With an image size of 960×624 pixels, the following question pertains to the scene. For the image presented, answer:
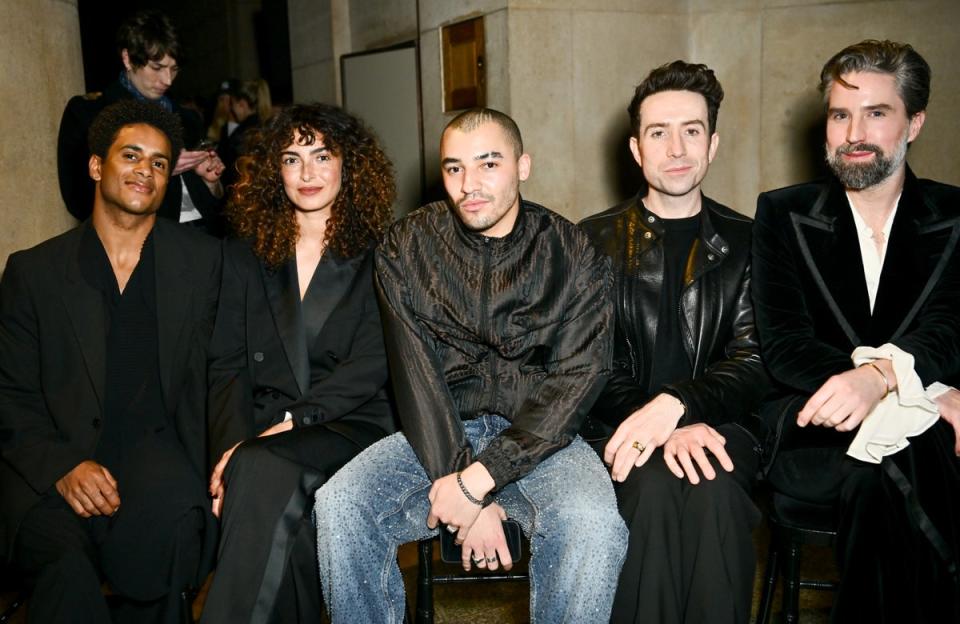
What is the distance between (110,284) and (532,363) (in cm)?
152

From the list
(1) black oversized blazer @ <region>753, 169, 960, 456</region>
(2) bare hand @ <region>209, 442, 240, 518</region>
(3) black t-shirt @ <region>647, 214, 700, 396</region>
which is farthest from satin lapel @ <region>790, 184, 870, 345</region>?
(2) bare hand @ <region>209, 442, 240, 518</region>

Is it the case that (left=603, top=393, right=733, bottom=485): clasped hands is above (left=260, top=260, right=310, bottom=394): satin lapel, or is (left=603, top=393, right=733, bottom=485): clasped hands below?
below

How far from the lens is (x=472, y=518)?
255cm

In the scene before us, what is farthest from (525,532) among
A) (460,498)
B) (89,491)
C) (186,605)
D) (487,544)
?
(89,491)

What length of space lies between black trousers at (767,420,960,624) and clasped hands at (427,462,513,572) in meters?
1.04

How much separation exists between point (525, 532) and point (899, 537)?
112cm

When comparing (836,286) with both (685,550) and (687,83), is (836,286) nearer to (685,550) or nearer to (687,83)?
(687,83)

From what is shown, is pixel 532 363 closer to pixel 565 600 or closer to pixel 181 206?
pixel 565 600

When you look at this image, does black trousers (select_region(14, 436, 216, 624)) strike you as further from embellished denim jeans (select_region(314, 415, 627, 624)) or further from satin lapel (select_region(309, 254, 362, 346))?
satin lapel (select_region(309, 254, 362, 346))

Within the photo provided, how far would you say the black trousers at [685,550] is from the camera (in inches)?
97.0

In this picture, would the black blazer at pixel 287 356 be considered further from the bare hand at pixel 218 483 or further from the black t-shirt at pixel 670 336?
the black t-shirt at pixel 670 336

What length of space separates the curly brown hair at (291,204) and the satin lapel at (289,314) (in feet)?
0.23

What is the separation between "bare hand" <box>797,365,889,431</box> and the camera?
8.56 ft

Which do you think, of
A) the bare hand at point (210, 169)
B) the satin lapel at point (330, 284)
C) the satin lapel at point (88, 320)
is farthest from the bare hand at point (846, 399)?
the bare hand at point (210, 169)
